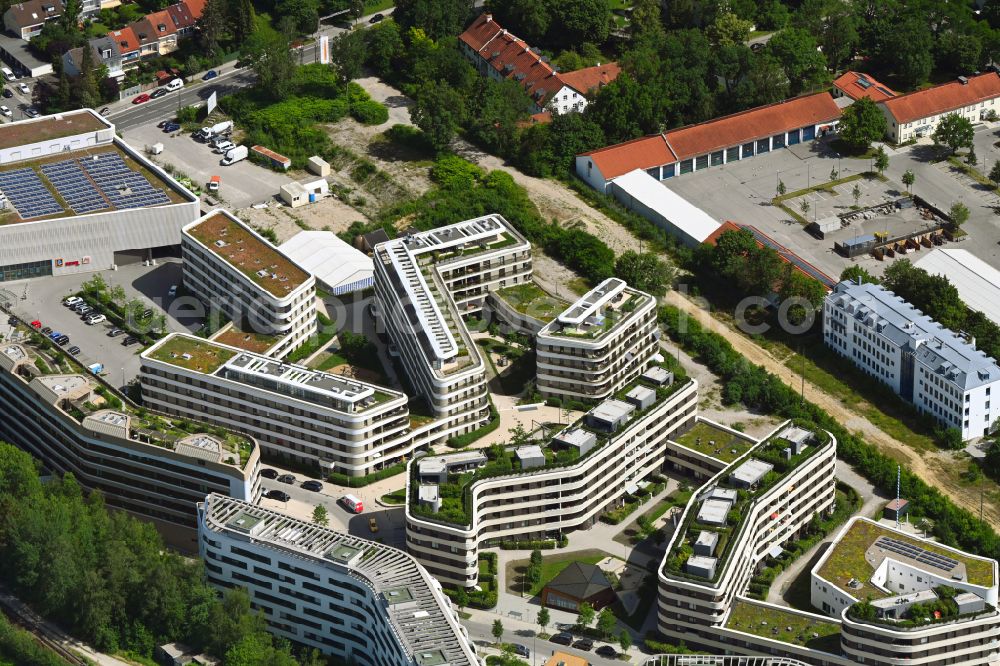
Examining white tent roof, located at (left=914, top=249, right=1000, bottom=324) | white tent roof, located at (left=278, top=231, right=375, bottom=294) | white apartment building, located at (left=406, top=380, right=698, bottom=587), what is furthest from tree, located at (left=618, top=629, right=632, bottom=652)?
white tent roof, located at (left=914, top=249, right=1000, bottom=324)

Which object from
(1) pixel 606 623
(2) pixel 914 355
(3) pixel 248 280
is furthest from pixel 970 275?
(3) pixel 248 280

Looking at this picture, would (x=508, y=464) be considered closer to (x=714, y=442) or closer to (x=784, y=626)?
(x=714, y=442)

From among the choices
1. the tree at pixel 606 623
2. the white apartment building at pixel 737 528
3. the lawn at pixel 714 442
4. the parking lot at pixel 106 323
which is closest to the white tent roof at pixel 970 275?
the white apartment building at pixel 737 528

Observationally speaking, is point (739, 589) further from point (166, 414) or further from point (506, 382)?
point (166, 414)

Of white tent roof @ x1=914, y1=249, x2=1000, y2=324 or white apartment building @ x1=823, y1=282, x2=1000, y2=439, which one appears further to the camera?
Result: white tent roof @ x1=914, y1=249, x2=1000, y2=324

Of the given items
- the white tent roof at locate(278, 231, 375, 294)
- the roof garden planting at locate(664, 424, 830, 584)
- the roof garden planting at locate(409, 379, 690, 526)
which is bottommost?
the roof garden planting at locate(664, 424, 830, 584)

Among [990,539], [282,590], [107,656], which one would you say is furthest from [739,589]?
[107,656]

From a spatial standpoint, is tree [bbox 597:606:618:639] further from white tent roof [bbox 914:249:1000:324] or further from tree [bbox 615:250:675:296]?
white tent roof [bbox 914:249:1000:324]
